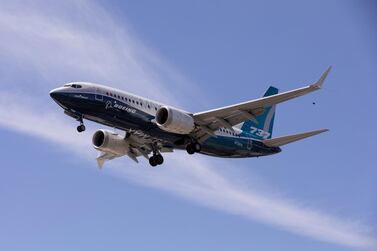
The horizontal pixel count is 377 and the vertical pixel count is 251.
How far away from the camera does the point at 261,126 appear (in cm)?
6419

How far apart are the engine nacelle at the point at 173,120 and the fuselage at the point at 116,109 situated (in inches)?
43.9

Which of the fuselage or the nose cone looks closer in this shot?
the nose cone

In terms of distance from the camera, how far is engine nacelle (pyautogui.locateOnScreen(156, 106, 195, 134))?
53.2 meters

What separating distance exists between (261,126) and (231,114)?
10.6 metres

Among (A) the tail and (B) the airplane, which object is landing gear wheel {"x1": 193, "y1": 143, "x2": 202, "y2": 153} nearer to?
(B) the airplane

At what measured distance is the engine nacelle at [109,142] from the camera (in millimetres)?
60250

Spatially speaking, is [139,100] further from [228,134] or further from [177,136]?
[228,134]

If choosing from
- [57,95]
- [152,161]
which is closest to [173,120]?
[152,161]

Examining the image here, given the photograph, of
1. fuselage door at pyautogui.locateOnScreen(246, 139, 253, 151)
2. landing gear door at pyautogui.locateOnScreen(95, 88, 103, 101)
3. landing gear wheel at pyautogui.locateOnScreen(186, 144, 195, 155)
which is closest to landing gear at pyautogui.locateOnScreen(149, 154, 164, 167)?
landing gear wheel at pyautogui.locateOnScreen(186, 144, 195, 155)

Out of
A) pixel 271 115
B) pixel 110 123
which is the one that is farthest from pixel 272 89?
pixel 110 123

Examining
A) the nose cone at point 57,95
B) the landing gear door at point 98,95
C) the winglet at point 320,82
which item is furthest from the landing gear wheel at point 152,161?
the winglet at point 320,82

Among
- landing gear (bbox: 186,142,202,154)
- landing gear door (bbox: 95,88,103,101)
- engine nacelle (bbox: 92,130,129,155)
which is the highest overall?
engine nacelle (bbox: 92,130,129,155)

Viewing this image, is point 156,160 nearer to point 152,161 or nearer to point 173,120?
point 152,161

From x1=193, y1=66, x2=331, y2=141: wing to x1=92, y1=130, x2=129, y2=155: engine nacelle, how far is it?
747 cm
